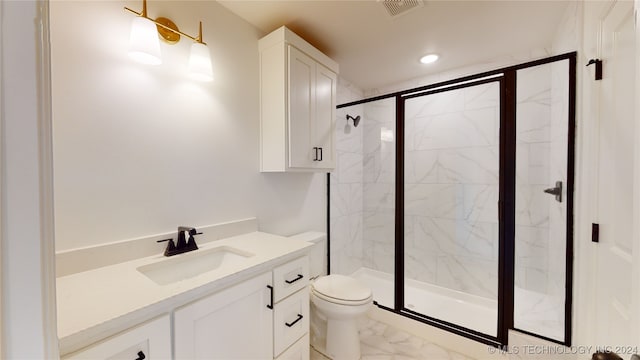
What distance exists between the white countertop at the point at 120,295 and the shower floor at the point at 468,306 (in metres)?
1.70

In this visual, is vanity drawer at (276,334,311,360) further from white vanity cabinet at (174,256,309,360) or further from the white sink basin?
the white sink basin

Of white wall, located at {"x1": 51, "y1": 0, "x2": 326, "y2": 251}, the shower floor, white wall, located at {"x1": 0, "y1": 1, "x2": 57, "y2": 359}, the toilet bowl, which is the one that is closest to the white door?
the shower floor

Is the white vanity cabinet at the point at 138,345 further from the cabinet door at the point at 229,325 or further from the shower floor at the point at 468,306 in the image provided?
the shower floor at the point at 468,306

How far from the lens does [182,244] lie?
1300mm

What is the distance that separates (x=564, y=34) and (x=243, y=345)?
2596 mm

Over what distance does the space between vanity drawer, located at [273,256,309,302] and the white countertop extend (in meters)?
0.05

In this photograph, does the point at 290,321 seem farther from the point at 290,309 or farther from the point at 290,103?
the point at 290,103

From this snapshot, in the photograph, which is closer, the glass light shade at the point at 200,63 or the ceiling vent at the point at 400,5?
the glass light shade at the point at 200,63

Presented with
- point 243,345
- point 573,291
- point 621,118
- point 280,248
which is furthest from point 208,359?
point 573,291

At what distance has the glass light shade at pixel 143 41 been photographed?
1104 millimetres

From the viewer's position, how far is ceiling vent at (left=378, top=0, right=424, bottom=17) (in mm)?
1480

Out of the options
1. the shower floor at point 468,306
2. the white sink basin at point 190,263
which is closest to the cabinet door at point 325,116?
the white sink basin at point 190,263

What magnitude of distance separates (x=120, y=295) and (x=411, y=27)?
84.4 inches

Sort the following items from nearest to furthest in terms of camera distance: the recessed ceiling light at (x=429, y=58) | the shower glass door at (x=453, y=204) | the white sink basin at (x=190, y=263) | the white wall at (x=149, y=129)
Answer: the white wall at (x=149, y=129) < the white sink basin at (x=190, y=263) < the recessed ceiling light at (x=429, y=58) < the shower glass door at (x=453, y=204)
